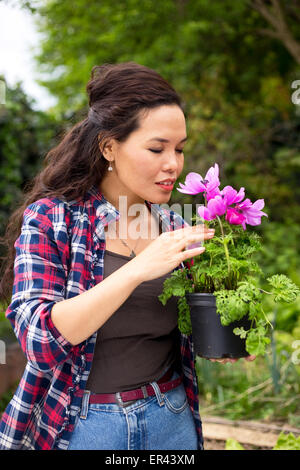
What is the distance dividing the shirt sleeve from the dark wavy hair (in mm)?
195

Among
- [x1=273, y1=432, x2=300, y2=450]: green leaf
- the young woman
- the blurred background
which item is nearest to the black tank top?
the young woman

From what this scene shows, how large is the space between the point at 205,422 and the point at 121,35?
5.92m

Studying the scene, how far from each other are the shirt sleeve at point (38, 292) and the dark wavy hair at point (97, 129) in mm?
195

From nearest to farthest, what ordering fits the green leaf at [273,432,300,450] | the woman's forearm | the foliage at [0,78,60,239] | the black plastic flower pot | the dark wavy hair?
the woman's forearm < the black plastic flower pot < the dark wavy hair < the green leaf at [273,432,300,450] < the foliage at [0,78,60,239]

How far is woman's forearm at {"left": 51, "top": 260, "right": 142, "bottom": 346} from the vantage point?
51.1 inches

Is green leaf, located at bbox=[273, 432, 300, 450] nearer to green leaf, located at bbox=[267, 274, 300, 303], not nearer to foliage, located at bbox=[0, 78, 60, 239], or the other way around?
green leaf, located at bbox=[267, 274, 300, 303]

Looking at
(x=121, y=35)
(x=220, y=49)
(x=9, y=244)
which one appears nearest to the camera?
(x=9, y=244)

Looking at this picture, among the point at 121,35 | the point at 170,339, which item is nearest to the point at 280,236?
the point at 121,35

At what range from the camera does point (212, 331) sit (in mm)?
1474

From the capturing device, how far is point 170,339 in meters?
1.69

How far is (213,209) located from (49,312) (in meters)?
0.55

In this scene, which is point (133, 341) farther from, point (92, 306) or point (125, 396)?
point (92, 306)

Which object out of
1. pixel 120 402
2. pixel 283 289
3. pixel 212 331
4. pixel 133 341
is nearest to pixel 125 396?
pixel 120 402
